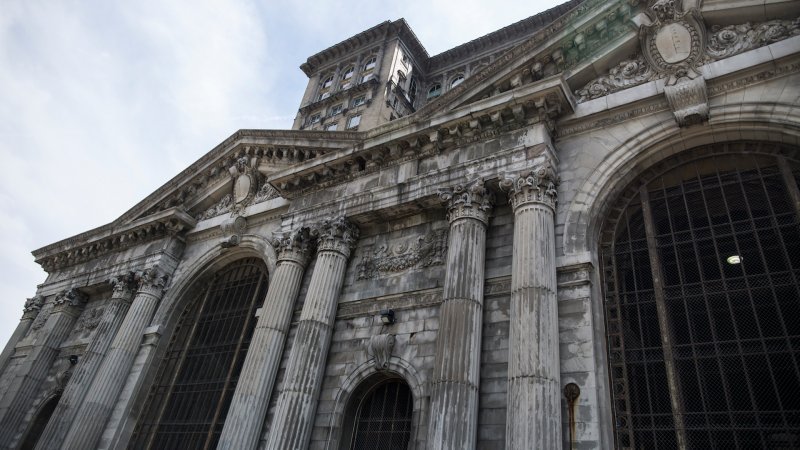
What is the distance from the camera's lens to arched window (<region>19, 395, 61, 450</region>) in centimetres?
1842

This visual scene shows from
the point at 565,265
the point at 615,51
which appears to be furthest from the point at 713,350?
the point at 615,51

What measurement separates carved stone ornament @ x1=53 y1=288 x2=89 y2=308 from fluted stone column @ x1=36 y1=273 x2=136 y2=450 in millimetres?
2727

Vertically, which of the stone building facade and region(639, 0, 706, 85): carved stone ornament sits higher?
region(639, 0, 706, 85): carved stone ornament

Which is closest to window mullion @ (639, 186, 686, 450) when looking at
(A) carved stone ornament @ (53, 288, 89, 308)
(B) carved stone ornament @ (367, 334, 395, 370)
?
(B) carved stone ornament @ (367, 334, 395, 370)

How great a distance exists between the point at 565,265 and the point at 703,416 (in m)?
3.43

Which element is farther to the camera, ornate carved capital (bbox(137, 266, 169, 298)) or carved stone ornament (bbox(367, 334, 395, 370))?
ornate carved capital (bbox(137, 266, 169, 298))

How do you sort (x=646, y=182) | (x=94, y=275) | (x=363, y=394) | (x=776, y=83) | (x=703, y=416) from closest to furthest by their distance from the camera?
1. (x=703, y=416)
2. (x=776, y=83)
3. (x=646, y=182)
4. (x=363, y=394)
5. (x=94, y=275)

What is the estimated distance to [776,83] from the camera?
10.0 m

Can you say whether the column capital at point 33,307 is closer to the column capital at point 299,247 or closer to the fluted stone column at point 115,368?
the fluted stone column at point 115,368

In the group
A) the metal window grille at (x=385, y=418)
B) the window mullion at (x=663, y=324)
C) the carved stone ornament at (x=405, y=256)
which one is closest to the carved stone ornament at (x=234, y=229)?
the carved stone ornament at (x=405, y=256)

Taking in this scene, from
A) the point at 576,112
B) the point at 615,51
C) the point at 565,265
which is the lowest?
the point at 565,265

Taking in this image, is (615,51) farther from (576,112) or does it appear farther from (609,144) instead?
(609,144)

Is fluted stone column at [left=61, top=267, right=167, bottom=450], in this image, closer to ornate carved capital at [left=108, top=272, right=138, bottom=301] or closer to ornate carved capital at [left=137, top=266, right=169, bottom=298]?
ornate carved capital at [left=137, top=266, right=169, bottom=298]

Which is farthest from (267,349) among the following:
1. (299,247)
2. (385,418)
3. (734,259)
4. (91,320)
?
(91,320)
